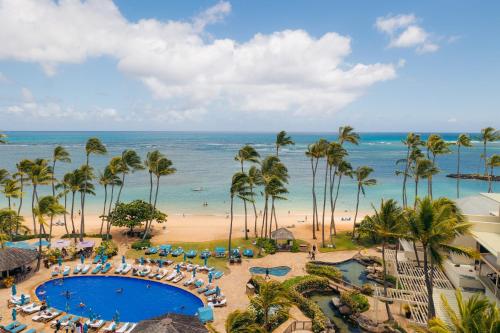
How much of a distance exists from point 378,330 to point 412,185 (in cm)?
6845

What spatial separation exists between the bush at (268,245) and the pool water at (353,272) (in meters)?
7.05

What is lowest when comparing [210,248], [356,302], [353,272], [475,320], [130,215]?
[353,272]

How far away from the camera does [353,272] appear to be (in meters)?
31.5

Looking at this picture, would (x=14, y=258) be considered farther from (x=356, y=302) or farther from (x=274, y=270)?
(x=356, y=302)

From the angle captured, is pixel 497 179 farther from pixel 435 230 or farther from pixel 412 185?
pixel 435 230

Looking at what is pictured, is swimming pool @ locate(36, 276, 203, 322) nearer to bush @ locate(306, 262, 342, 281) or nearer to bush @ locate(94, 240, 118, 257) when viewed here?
bush @ locate(94, 240, 118, 257)

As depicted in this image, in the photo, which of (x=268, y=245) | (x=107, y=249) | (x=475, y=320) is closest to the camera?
(x=475, y=320)

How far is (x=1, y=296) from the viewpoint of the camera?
25.2 meters

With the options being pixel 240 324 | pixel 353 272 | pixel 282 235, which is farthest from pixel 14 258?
pixel 353 272

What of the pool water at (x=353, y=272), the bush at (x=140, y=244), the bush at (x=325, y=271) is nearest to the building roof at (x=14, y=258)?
the bush at (x=140, y=244)

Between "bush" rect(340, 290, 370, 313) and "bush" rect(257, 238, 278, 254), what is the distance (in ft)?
39.0

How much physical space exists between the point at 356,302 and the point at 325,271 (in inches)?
218

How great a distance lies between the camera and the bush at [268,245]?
35969mm

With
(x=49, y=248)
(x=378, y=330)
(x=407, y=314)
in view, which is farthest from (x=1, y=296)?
(x=407, y=314)
